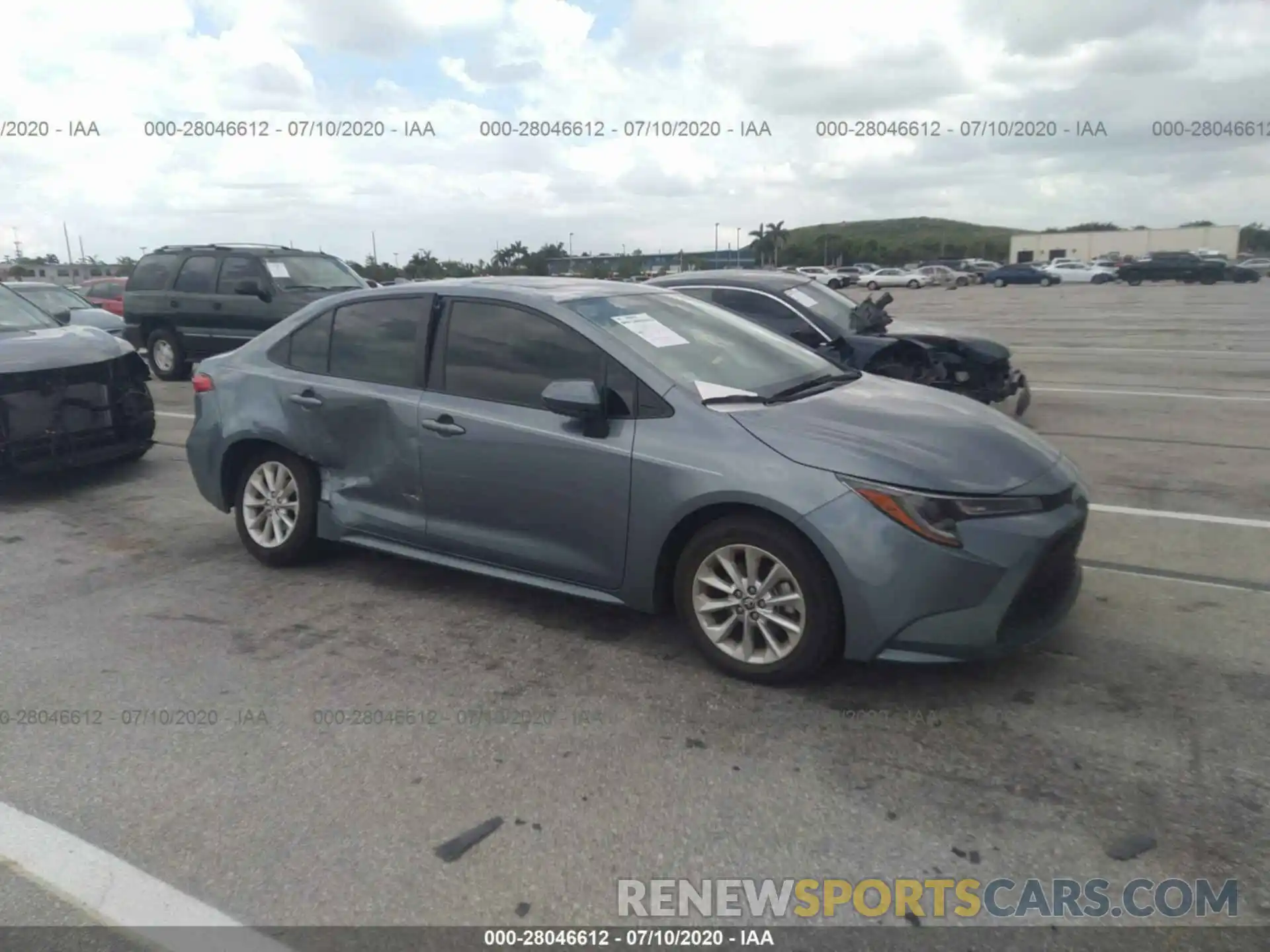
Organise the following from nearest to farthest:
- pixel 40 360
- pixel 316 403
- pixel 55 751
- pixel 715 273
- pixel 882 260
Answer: pixel 55 751
pixel 316 403
pixel 40 360
pixel 715 273
pixel 882 260

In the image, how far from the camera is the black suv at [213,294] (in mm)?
13047

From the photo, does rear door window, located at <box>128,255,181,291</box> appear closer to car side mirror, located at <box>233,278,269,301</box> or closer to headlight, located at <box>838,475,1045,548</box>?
car side mirror, located at <box>233,278,269,301</box>

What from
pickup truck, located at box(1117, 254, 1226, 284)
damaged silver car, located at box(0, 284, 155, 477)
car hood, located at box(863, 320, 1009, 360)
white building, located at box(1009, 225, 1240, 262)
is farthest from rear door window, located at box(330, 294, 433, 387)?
white building, located at box(1009, 225, 1240, 262)

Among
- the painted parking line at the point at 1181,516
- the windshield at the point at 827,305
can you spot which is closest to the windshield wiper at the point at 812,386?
the painted parking line at the point at 1181,516

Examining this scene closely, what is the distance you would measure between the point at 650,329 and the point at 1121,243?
105 metres

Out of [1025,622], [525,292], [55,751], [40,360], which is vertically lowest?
[55,751]

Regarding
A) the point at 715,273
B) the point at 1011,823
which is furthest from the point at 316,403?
the point at 715,273

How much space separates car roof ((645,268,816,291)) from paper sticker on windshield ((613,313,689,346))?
4.62 meters

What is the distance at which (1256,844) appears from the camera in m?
2.96

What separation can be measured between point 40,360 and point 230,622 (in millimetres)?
3703

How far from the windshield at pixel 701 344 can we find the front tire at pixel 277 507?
190 centimetres

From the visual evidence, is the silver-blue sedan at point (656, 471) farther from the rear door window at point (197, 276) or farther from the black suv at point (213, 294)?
the rear door window at point (197, 276)

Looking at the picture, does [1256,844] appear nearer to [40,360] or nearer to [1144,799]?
[1144,799]

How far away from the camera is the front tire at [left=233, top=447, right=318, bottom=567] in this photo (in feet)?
17.9
